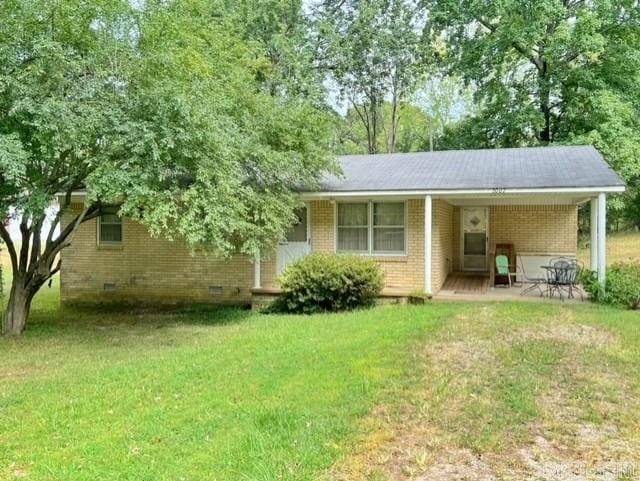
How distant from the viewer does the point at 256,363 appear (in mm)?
7078

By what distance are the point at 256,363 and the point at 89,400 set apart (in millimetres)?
2131

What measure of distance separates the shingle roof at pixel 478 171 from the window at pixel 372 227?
26.5 inches

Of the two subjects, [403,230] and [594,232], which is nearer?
[403,230]

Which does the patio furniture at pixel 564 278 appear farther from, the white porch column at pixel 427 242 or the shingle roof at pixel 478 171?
the white porch column at pixel 427 242

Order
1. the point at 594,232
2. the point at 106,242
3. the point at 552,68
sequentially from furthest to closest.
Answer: the point at 552,68 < the point at 106,242 < the point at 594,232

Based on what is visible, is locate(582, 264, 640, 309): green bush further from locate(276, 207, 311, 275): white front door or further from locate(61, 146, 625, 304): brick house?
locate(276, 207, 311, 275): white front door

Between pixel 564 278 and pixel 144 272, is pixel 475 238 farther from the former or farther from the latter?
pixel 144 272

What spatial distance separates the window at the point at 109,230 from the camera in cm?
1452

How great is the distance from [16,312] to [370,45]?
24.2m

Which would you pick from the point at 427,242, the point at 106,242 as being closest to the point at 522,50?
the point at 427,242

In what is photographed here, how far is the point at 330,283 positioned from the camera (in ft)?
36.6

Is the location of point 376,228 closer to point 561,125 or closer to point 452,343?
point 452,343

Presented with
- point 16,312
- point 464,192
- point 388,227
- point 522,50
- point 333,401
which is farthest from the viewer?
point 522,50

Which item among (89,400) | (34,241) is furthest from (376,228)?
(89,400)
